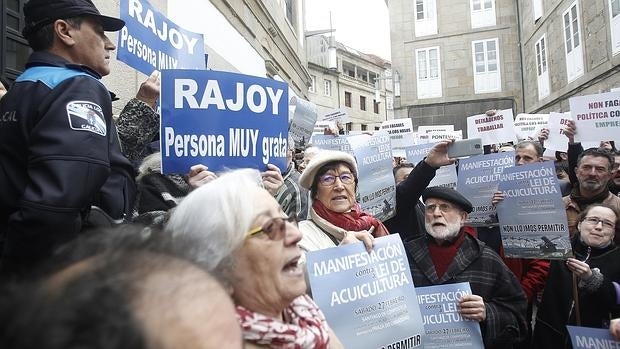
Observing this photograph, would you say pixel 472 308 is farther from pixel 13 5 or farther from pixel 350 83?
pixel 350 83

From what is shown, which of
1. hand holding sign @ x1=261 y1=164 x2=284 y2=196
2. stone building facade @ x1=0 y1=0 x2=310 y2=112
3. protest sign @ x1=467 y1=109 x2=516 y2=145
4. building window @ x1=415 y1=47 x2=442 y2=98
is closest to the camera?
hand holding sign @ x1=261 y1=164 x2=284 y2=196

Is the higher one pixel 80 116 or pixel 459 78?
pixel 459 78

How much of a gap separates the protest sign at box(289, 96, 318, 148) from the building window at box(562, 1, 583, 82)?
14.5m

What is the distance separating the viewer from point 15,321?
0.55m

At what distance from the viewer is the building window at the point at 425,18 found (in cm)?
2484

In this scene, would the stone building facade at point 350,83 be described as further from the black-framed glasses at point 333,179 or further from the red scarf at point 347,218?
the red scarf at point 347,218

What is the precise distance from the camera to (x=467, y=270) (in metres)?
3.15

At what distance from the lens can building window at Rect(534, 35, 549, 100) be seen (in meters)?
20.2

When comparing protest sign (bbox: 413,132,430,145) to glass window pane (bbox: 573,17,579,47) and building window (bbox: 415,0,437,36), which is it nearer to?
glass window pane (bbox: 573,17,579,47)

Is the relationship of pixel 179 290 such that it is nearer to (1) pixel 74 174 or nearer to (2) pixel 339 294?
(1) pixel 74 174

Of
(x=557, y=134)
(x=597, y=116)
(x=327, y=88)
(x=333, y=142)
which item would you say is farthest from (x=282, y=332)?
(x=327, y=88)

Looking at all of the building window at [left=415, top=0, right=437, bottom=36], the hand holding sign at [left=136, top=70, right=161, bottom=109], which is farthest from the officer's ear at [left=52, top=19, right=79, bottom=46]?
the building window at [left=415, top=0, right=437, bottom=36]

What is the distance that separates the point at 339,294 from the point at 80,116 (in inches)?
50.3

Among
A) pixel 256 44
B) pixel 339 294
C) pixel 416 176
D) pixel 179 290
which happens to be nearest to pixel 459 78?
pixel 256 44
